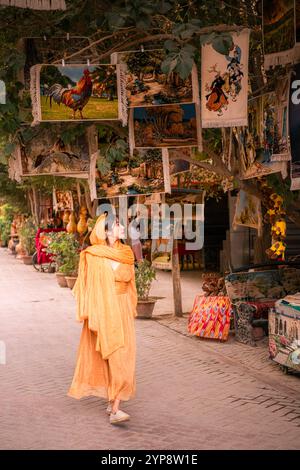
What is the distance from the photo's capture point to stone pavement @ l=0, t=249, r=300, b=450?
5703 millimetres

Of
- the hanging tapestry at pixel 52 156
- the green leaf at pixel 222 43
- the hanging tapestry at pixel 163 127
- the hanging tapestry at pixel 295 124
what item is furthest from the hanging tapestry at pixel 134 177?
the green leaf at pixel 222 43

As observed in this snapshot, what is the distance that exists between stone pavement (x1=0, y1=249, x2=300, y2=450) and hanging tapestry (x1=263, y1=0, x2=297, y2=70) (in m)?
3.70

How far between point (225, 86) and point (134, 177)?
308 centimetres

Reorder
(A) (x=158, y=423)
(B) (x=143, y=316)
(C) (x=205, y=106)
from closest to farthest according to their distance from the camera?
1. (A) (x=158, y=423)
2. (C) (x=205, y=106)
3. (B) (x=143, y=316)

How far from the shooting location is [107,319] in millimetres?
6238

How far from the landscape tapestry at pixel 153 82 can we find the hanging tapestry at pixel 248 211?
2.83m

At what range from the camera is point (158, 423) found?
20.2 ft

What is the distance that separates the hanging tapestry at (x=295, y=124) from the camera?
7.25m

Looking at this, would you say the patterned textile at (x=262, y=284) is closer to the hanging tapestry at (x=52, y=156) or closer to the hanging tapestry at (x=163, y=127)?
the hanging tapestry at (x=163, y=127)

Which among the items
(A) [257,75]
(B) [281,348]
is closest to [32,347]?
(B) [281,348]

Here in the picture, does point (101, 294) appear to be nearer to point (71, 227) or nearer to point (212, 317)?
point (212, 317)

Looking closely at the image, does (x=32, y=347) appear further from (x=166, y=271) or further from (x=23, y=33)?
(x=166, y=271)

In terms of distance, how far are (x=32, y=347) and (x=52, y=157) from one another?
3.20 meters

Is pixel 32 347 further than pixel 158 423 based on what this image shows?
Yes
